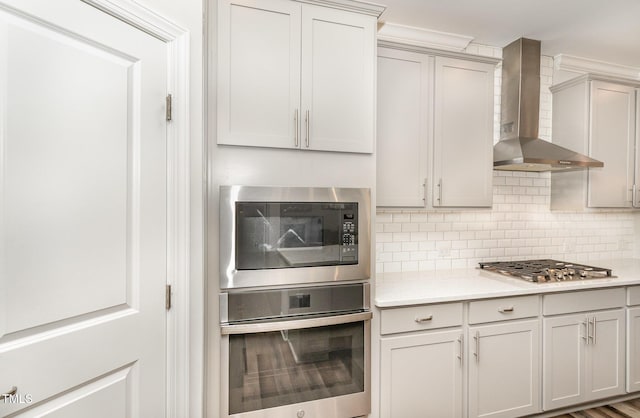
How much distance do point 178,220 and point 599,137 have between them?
3392mm

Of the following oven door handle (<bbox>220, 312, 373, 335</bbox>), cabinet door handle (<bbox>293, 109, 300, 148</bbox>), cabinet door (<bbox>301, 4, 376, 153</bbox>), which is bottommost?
oven door handle (<bbox>220, 312, 373, 335</bbox>)

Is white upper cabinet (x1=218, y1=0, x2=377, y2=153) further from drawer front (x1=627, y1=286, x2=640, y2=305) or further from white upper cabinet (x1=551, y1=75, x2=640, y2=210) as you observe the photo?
drawer front (x1=627, y1=286, x2=640, y2=305)

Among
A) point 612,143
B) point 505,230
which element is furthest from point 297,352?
point 612,143

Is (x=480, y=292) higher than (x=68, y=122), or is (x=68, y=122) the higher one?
(x=68, y=122)

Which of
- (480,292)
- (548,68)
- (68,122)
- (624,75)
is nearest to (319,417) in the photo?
(480,292)

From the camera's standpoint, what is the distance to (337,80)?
178cm

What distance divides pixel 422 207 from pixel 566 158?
4.08 ft

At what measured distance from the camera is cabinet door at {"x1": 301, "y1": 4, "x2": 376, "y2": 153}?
5.69 feet

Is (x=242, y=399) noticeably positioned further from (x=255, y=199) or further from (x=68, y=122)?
(x=68, y=122)

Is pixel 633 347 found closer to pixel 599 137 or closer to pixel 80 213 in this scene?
pixel 599 137

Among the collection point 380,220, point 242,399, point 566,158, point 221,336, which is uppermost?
point 566,158

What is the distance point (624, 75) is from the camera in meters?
3.25

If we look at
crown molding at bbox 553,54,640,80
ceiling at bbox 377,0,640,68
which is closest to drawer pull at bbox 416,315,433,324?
ceiling at bbox 377,0,640,68

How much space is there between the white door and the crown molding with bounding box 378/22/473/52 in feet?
6.00
